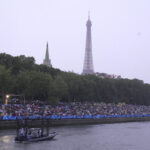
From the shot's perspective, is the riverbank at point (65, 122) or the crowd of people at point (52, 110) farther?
the crowd of people at point (52, 110)

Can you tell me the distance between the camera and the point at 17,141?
143 ft

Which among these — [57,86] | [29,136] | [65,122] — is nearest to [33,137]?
[29,136]

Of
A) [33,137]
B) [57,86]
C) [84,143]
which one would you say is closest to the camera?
[33,137]

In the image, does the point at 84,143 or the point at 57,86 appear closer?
the point at 84,143

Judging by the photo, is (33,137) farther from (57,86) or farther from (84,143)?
(57,86)

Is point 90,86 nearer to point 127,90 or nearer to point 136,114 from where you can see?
point 136,114

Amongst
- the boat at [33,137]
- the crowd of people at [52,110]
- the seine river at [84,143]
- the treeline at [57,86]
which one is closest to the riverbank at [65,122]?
the crowd of people at [52,110]

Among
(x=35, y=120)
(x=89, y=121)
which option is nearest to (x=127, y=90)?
(x=89, y=121)

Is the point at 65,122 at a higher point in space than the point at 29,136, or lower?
higher

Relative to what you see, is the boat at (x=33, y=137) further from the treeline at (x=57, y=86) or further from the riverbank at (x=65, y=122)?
the treeline at (x=57, y=86)

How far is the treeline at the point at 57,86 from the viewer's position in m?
75.7

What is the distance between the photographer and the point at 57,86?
80.6 meters

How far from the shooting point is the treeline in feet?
248

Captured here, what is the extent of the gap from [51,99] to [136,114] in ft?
107
